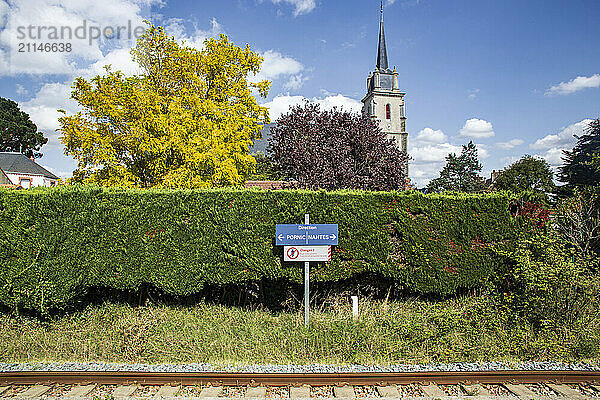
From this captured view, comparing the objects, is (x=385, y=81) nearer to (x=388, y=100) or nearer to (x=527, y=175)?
(x=388, y=100)

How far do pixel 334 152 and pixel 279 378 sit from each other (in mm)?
12071

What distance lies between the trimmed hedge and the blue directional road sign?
45 centimetres

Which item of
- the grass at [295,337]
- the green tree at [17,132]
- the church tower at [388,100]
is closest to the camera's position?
the grass at [295,337]

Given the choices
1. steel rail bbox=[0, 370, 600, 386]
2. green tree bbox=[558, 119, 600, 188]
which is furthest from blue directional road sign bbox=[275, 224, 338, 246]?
green tree bbox=[558, 119, 600, 188]

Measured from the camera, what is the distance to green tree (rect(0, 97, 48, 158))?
47.5 metres

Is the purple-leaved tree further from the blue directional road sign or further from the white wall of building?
the white wall of building

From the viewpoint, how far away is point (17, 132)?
159ft

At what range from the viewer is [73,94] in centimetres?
1143

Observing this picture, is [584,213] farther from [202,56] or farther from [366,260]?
[202,56]

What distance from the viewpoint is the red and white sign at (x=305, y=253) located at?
7508mm

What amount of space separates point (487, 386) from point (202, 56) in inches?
464

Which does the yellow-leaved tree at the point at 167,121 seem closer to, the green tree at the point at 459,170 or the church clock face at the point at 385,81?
the green tree at the point at 459,170

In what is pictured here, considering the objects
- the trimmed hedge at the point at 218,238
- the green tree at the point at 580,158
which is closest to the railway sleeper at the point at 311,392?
the trimmed hedge at the point at 218,238

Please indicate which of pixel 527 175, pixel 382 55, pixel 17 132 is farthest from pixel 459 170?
pixel 17 132
